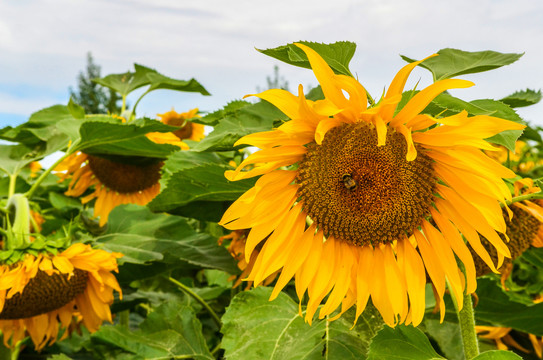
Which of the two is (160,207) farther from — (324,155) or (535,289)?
(535,289)

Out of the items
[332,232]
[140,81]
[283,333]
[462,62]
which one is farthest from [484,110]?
[140,81]

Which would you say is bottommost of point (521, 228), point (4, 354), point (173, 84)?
point (4, 354)

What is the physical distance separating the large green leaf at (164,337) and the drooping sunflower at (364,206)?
564 mm

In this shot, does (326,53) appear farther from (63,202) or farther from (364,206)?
(63,202)

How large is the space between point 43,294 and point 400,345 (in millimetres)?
1053

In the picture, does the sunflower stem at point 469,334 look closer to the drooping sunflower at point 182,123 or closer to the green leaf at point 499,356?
the green leaf at point 499,356

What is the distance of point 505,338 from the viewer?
172 cm

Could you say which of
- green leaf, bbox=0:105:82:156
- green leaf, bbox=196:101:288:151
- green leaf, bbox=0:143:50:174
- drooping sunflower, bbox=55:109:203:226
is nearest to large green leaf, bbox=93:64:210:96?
drooping sunflower, bbox=55:109:203:226

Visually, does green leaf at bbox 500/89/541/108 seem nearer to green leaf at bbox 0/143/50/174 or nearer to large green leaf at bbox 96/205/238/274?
large green leaf at bbox 96/205/238/274

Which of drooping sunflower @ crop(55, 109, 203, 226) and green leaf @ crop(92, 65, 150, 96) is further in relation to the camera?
green leaf @ crop(92, 65, 150, 96)

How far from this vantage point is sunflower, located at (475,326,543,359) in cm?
166

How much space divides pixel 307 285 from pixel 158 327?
717 mm

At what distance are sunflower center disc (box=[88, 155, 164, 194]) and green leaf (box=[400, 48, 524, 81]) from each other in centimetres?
135

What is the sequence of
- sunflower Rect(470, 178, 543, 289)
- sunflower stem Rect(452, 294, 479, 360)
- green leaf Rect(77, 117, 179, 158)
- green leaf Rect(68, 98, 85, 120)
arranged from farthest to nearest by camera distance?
green leaf Rect(68, 98, 85, 120), green leaf Rect(77, 117, 179, 158), sunflower Rect(470, 178, 543, 289), sunflower stem Rect(452, 294, 479, 360)
